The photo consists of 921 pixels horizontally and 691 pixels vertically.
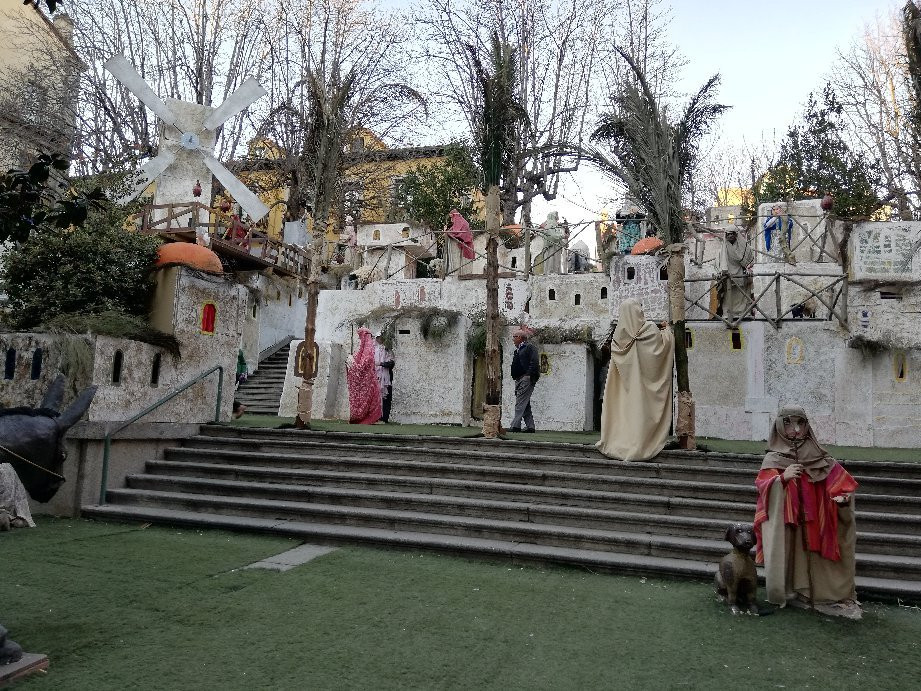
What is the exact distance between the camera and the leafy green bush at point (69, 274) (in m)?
9.57

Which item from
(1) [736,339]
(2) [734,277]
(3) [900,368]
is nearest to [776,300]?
(1) [736,339]

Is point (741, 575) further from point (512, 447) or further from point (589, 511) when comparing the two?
point (512, 447)

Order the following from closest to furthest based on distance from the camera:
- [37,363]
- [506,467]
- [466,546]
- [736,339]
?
[466,546] → [506,467] → [37,363] → [736,339]

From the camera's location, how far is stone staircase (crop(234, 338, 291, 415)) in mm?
17531

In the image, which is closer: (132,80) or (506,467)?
(506,467)

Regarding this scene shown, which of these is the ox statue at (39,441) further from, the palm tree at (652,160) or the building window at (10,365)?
the palm tree at (652,160)

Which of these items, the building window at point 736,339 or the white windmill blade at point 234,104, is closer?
the building window at point 736,339

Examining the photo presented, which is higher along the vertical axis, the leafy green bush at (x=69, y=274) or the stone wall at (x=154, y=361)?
the leafy green bush at (x=69, y=274)

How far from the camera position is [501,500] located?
7.65 m

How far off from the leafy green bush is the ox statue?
2.76 meters

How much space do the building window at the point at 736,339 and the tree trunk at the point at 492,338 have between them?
526 centimetres

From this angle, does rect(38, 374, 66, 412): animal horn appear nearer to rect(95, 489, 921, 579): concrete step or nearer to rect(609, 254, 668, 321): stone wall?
rect(95, 489, 921, 579): concrete step

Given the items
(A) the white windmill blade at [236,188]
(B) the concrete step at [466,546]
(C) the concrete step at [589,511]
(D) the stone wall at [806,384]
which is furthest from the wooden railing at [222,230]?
(D) the stone wall at [806,384]

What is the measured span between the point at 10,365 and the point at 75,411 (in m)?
2.31
